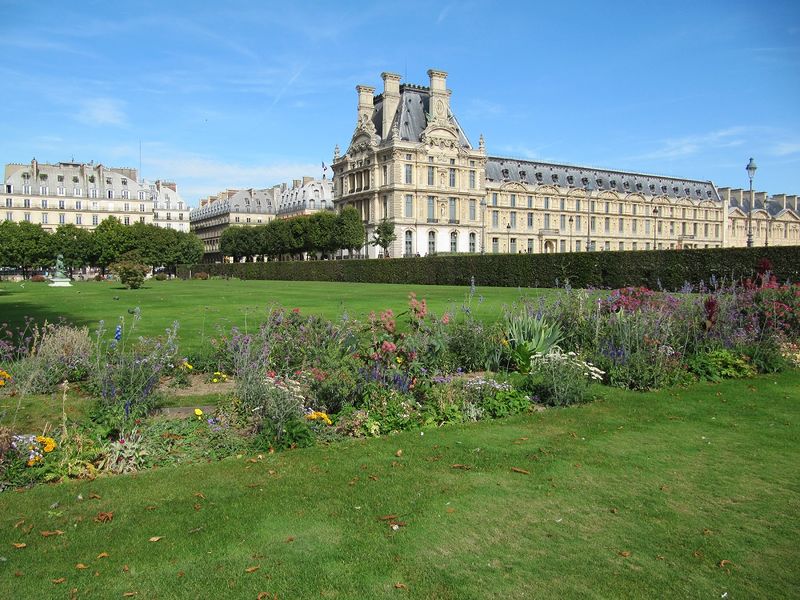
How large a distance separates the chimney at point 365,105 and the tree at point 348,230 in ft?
52.2

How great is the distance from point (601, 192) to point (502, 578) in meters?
96.2

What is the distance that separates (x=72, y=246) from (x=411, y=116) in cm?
4435

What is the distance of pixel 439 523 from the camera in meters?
4.48

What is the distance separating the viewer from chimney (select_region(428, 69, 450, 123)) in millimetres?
75750

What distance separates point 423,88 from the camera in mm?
79000

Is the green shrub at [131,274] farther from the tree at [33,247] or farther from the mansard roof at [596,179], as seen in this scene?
the mansard roof at [596,179]

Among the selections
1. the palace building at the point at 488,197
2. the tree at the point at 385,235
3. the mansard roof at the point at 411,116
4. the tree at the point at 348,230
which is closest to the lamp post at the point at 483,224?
the palace building at the point at 488,197

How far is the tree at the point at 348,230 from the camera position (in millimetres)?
70125

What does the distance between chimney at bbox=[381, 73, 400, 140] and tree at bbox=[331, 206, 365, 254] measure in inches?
468

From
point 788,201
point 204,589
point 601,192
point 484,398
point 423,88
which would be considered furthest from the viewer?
point 788,201

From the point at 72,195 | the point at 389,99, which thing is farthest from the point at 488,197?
the point at 72,195

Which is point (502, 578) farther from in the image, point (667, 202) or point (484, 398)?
point (667, 202)

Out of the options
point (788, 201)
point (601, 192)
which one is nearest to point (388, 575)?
point (601, 192)

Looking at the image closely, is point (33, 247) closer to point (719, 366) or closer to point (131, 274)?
point (131, 274)
